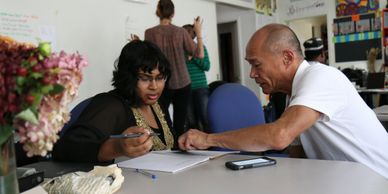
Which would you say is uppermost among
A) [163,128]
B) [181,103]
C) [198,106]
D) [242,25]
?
[242,25]

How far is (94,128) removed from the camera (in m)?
1.46

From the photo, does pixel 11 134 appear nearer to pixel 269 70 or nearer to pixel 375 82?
pixel 269 70

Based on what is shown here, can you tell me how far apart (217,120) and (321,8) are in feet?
17.5

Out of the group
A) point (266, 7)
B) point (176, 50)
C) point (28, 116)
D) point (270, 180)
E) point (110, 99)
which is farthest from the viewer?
point (266, 7)

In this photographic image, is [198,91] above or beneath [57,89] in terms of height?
beneath

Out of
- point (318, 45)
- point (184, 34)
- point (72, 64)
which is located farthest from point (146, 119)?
point (318, 45)

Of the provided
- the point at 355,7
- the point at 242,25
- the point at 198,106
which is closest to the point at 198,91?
the point at 198,106

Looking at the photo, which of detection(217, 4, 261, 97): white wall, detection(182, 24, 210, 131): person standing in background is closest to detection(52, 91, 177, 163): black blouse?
detection(182, 24, 210, 131): person standing in background

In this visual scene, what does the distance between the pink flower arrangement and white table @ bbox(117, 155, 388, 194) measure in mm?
456

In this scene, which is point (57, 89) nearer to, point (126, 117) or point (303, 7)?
point (126, 117)

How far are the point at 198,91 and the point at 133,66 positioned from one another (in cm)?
223

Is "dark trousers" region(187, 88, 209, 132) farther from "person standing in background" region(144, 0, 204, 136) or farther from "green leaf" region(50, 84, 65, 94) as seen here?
"green leaf" region(50, 84, 65, 94)

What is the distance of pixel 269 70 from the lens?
5.07ft

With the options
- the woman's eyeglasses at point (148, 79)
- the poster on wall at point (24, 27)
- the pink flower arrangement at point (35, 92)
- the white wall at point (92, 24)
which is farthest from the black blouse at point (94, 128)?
the white wall at point (92, 24)
